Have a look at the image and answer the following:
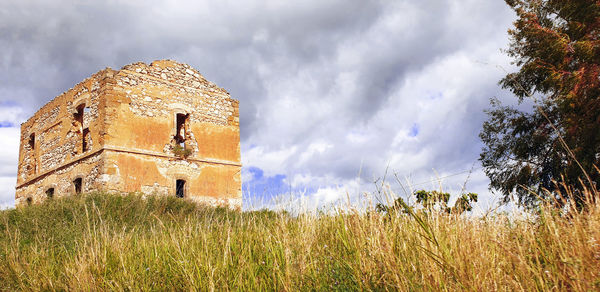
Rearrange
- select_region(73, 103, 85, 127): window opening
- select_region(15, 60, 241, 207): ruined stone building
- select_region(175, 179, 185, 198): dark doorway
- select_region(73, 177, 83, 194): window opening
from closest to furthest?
select_region(15, 60, 241, 207): ruined stone building, select_region(73, 177, 83, 194): window opening, select_region(175, 179, 185, 198): dark doorway, select_region(73, 103, 85, 127): window opening

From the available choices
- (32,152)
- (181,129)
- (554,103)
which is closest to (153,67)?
(181,129)

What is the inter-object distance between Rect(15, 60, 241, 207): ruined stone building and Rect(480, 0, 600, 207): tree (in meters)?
10.1

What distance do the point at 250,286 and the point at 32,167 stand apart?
1999cm

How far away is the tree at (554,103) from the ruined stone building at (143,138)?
396 inches

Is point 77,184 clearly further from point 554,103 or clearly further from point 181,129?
point 554,103

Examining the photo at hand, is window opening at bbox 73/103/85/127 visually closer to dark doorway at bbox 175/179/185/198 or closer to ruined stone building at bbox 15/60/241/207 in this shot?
ruined stone building at bbox 15/60/241/207

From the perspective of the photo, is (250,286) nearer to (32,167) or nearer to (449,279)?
(449,279)

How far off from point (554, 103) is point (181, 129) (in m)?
12.8

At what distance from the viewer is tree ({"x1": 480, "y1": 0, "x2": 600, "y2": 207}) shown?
9945 millimetres

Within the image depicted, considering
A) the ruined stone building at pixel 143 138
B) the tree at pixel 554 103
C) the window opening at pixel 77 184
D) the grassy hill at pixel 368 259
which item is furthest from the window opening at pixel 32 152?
the tree at pixel 554 103

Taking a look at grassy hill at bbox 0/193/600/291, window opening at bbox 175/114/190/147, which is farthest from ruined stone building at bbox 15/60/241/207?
grassy hill at bbox 0/193/600/291

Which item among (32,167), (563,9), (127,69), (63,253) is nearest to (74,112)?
(127,69)

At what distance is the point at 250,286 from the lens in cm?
300

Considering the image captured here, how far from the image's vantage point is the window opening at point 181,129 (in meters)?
16.3
